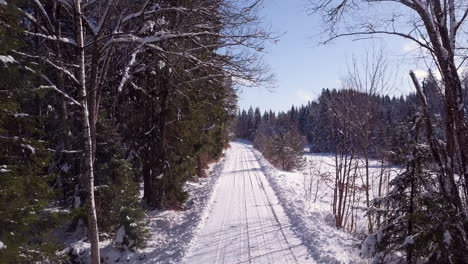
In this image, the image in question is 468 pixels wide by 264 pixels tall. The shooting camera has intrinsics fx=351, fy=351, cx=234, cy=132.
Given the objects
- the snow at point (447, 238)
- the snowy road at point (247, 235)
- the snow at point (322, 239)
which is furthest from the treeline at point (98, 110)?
the snow at point (447, 238)

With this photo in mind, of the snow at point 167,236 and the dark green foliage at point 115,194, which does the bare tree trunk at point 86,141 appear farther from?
the dark green foliage at point 115,194

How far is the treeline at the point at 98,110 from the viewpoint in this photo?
5582 mm

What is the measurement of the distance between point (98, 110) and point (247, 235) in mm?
5456

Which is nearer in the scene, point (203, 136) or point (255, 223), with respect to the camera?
point (255, 223)

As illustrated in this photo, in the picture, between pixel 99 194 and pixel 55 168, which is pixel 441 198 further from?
Answer: pixel 55 168

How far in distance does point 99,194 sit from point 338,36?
752 centimetres

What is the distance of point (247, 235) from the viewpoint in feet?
32.2

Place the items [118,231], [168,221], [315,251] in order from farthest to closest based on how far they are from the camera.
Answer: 1. [168,221]
2. [118,231]
3. [315,251]

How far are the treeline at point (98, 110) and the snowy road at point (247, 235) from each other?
76.8 inches

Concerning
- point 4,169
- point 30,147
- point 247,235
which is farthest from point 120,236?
point 4,169

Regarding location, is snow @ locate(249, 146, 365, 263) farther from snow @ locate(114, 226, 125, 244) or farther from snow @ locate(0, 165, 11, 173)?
snow @ locate(0, 165, 11, 173)

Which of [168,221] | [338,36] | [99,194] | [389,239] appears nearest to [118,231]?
[99,194]

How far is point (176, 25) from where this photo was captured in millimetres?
9984

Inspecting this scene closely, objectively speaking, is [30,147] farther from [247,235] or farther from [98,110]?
[247,235]
